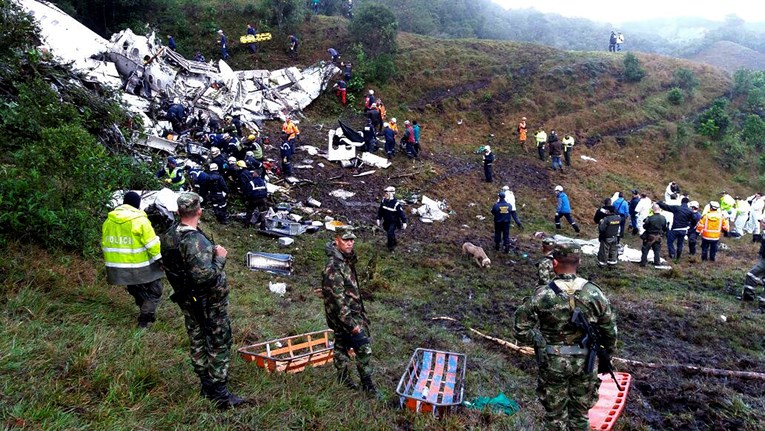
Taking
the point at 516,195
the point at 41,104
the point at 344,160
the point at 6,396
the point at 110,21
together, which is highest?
the point at 110,21

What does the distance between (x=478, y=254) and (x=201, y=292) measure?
7892 mm

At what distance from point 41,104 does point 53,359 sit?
195 inches

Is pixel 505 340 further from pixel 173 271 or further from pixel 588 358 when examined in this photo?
pixel 173 271

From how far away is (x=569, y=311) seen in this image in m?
3.49

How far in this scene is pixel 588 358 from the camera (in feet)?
11.6

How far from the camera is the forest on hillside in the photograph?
23281mm

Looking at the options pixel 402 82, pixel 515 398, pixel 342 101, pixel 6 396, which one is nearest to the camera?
pixel 6 396

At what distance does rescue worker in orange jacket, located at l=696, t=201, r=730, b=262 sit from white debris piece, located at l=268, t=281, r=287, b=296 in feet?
34.7

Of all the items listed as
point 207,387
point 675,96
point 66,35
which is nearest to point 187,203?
point 207,387

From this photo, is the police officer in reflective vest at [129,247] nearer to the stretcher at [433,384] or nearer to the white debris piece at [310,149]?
the stretcher at [433,384]

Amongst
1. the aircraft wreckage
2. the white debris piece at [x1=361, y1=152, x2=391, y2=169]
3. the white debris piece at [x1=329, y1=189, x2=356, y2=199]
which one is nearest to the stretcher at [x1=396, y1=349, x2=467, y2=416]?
the white debris piece at [x1=329, y1=189, x2=356, y2=199]

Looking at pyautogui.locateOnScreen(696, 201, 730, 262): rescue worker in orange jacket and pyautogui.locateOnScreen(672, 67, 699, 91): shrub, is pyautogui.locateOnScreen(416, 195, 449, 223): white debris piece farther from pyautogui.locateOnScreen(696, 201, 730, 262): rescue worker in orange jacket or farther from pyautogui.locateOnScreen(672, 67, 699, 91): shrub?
pyautogui.locateOnScreen(672, 67, 699, 91): shrub

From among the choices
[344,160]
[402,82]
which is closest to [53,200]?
[344,160]

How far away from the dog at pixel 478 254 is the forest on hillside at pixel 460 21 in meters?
20.2
